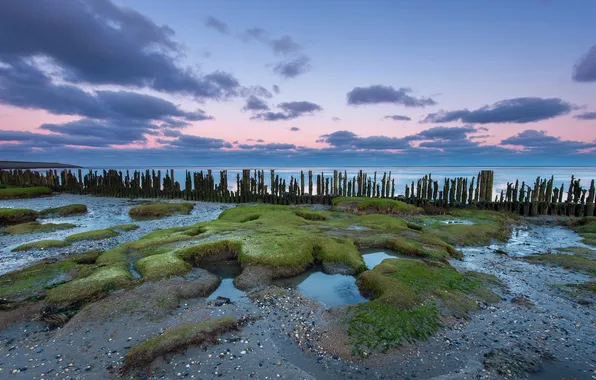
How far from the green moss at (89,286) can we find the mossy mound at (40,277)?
1.50ft

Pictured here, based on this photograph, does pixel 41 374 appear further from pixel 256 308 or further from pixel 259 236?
pixel 259 236

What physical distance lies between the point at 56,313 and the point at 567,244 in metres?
19.9

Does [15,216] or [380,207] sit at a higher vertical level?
[380,207]

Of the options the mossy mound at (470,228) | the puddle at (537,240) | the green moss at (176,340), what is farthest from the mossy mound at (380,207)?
the green moss at (176,340)

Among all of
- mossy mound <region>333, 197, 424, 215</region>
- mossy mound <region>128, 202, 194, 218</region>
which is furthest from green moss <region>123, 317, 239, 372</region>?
mossy mound <region>128, 202, 194, 218</region>

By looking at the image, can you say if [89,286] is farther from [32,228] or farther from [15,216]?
[15,216]

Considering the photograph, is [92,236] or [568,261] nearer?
[568,261]

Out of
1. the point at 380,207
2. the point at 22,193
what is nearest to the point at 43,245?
the point at 380,207

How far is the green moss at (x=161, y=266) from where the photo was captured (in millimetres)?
8742

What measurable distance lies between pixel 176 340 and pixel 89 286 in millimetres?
3949

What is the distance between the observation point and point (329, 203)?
27.0m

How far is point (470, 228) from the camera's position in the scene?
16.0 m

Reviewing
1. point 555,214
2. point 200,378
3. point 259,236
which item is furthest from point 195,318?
point 555,214

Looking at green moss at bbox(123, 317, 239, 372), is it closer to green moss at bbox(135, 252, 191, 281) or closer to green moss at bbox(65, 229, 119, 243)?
green moss at bbox(135, 252, 191, 281)
